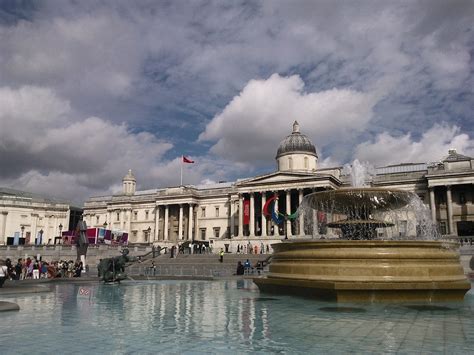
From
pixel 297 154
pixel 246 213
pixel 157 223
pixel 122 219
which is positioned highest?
pixel 297 154

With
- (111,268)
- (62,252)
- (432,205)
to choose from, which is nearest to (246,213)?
(432,205)

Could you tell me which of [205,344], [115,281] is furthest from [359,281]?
[115,281]

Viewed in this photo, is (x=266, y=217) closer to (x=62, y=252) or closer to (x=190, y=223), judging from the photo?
(x=190, y=223)

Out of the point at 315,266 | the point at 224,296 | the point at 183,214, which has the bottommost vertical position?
the point at 224,296

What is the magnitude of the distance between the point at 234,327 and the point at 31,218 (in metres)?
80.2

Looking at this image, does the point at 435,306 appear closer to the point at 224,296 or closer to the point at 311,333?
the point at 311,333

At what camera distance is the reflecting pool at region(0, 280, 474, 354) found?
6.29 meters

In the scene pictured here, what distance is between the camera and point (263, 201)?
5650 centimetres

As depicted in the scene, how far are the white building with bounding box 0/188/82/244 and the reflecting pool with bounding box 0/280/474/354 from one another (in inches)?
2727

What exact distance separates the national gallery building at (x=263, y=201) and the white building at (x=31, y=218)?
5.33 metres

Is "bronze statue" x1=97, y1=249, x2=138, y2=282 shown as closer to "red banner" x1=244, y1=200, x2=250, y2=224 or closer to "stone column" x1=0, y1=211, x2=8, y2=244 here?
"red banner" x1=244, y1=200, x2=250, y2=224

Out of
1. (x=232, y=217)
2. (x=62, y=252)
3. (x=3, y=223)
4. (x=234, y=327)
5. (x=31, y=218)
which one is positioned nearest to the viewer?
(x=234, y=327)

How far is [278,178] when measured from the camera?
2205 inches

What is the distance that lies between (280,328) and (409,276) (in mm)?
5346
